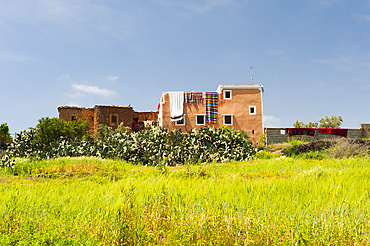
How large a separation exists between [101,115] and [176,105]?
477 inches

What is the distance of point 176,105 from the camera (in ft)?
93.1

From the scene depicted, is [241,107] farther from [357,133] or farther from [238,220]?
[238,220]

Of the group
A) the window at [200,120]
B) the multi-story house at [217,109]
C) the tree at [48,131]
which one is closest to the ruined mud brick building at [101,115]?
the multi-story house at [217,109]

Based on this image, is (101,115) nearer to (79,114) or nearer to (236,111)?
(79,114)

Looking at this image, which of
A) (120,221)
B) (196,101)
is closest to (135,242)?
(120,221)

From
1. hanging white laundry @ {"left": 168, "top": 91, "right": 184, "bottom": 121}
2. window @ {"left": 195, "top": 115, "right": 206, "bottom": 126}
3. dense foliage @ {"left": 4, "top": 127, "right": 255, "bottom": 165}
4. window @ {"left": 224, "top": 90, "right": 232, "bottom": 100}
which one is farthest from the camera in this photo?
window @ {"left": 224, "top": 90, "right": 232, "bottom": 100}

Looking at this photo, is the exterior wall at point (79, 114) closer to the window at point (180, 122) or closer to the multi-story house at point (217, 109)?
the multi-story house at point (217, 109)

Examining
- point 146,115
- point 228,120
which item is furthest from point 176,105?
point 146,115

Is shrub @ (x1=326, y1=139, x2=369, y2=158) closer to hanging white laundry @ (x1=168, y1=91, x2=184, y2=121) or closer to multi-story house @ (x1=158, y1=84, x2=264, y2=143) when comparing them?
multi-story house @ (x1=158, y1=84, x2=264, y2=143)

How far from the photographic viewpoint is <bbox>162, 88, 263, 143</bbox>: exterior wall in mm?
28391

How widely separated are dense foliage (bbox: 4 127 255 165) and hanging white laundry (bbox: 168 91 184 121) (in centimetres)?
1540

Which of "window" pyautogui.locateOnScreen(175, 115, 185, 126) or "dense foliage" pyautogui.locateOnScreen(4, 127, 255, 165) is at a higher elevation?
"window" pyautogui.locateOnScreen(175, 115, 185, 126)

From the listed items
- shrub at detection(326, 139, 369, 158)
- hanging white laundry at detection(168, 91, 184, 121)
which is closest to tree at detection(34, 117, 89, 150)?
shrub at detection(326, 139, 369, 158)

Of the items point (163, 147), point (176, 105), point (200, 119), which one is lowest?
point (163, 147)
